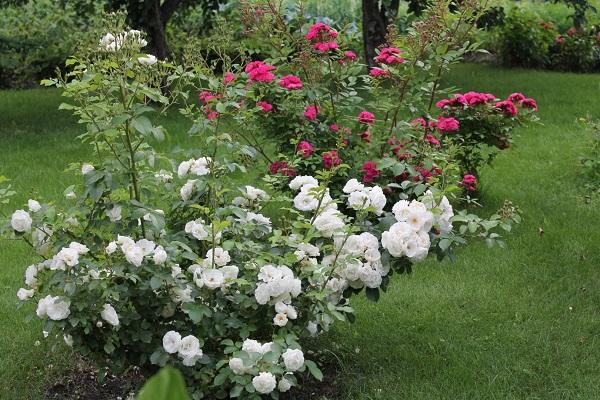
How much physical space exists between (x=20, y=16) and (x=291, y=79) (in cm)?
1061

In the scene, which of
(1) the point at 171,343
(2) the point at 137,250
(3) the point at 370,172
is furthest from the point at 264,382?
(3) the point at 370,172

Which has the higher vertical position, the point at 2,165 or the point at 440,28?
the point at 440,28

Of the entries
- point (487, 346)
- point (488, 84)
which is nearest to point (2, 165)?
point (487, 346)

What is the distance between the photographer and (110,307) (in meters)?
3.13

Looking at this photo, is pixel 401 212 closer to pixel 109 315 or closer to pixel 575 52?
pixel 109 315

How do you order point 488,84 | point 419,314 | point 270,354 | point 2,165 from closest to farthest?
point 270,354 → point 419,314 → point 2,165 → point 488,84

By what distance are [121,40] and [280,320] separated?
1.13 metres

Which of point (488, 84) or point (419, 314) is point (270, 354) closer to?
point (419, 314)

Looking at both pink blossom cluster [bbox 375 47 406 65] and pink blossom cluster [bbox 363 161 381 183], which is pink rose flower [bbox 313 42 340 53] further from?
pink blossom cluster [bbox 363 161 381 183]

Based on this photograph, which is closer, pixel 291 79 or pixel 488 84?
pixel 291 79

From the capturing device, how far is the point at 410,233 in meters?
3.28

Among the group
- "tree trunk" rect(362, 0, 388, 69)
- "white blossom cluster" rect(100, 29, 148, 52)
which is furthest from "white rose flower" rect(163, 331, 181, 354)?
"tree trunk" rect(362, 0, 388, 69)

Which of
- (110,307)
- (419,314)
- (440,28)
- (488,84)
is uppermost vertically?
(440,28)

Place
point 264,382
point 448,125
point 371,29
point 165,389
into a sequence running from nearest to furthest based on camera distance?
point 165,389, point 264,382, point 448,125, point 371,29
